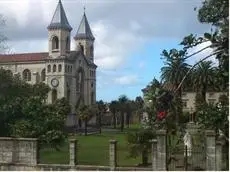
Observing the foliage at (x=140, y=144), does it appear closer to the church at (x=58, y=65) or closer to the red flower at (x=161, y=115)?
the red flower at (x=161, y=115)

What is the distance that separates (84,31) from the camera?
121 m

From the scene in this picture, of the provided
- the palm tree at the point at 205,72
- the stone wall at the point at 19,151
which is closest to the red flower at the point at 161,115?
the palm tree at the point at 205,72

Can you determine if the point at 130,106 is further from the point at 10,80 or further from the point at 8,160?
the point at 8,160

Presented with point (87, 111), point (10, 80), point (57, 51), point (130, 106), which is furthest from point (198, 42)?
point (130, 106)

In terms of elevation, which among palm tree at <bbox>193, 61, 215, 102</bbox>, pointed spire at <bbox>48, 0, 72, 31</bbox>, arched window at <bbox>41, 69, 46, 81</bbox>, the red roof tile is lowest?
palm tree at <bbox>193, 61, 215, 102</bbox>

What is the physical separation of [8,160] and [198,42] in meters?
15.4

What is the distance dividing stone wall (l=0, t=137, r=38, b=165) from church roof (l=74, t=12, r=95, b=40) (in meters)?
97.3

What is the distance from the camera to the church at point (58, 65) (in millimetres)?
104125

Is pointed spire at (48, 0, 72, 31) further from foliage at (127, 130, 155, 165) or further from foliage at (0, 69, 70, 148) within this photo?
foliage at (127, 130, 155, 165)

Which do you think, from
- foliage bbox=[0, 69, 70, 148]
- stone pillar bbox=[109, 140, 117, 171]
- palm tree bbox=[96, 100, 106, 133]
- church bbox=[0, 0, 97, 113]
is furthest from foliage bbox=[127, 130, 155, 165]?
church bbox=[0, 0, 97, 113]

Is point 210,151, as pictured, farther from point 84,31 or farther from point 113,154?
point 84,31

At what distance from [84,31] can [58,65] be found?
19.6m

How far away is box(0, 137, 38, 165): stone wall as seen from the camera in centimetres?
2373

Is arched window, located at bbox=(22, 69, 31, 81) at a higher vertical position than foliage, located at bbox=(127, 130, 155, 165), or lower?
higher
